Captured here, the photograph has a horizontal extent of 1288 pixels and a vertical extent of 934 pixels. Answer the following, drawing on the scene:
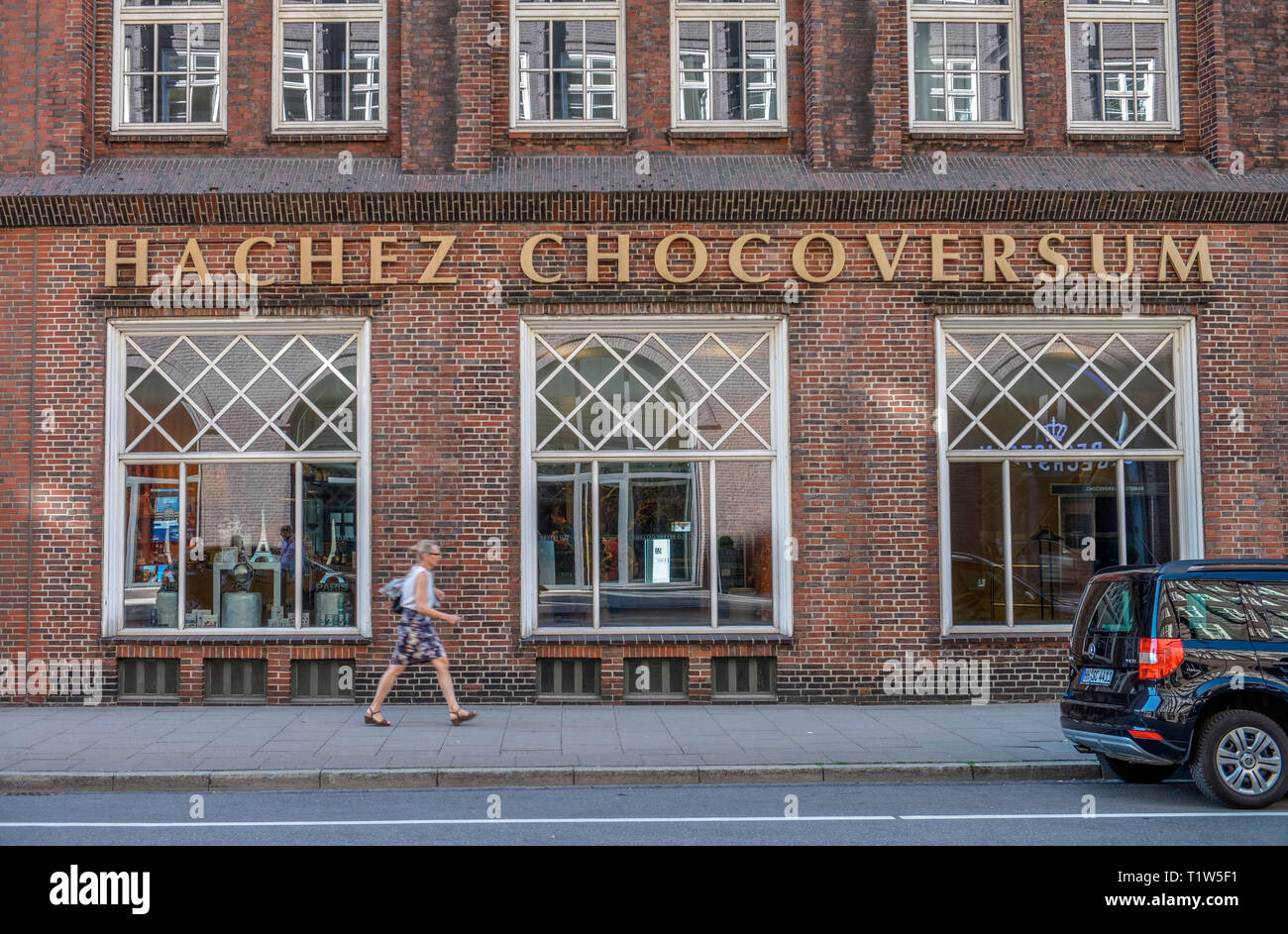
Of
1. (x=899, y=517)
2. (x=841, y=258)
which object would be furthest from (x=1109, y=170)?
(x=899, y=517)

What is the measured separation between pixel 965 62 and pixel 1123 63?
187 centimetres

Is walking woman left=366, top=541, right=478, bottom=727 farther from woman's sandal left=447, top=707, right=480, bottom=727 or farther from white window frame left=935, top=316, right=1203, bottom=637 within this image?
white window frame left=935, top=316, right=1203, bottom=637

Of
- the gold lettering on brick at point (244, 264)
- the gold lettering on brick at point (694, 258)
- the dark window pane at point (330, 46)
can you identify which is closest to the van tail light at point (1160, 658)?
the gold lettering on brick at point (694, 258)

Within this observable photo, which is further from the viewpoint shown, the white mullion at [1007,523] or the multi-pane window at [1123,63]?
the multi-pane window at [1123,63]

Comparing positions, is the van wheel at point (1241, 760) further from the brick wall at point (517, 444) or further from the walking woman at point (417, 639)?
the walking woman at point (417, 639)

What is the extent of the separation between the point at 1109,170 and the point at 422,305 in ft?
26.0

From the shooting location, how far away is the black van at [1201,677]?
334 inches

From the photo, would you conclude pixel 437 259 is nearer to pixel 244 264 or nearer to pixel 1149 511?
pixel 244 264

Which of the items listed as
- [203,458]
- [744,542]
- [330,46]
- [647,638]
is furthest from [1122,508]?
[330,46]

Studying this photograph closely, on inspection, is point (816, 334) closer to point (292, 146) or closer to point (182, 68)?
point (292, 146)

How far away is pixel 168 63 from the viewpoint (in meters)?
14.0

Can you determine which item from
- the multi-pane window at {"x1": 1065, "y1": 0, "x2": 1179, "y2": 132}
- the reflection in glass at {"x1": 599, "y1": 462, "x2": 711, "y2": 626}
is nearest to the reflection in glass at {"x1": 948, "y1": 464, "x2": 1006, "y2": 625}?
the reflection in glass at {"x1": 599, "y1": 462, "x2": 711, "y2": 626}

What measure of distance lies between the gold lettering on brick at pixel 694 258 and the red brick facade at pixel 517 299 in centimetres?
12

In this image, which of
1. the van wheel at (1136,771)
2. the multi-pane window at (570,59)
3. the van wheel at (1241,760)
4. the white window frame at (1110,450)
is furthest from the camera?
the multi-pane window at (570,59)
